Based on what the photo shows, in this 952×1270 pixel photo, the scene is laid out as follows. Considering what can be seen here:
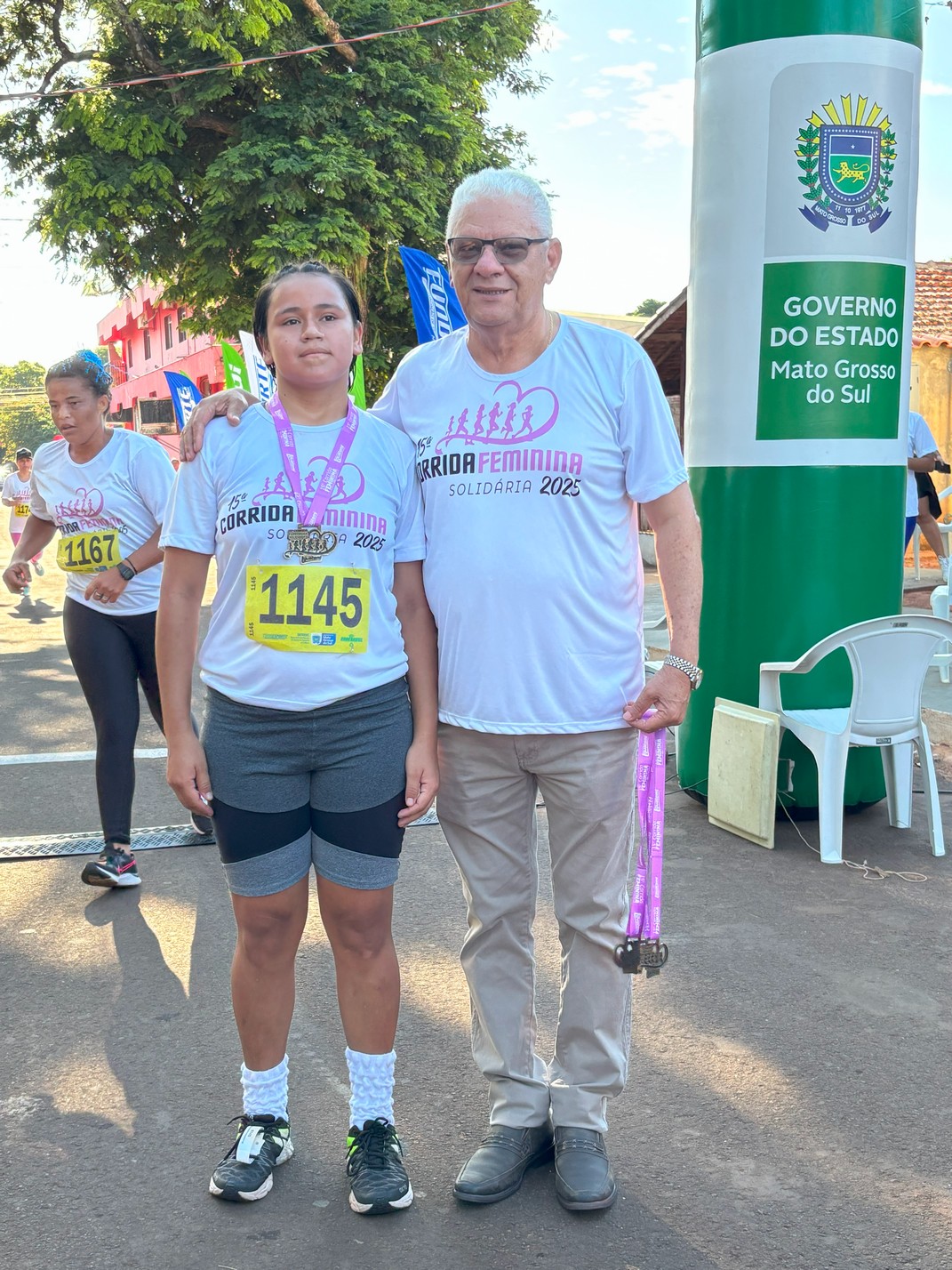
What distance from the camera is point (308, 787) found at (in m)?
2.73

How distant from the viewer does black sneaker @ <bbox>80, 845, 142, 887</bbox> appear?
4836mm

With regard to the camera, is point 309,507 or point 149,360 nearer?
point 309,507

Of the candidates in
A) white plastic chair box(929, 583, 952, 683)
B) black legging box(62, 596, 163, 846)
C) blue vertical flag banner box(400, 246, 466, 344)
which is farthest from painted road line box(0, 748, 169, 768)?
white plastic chair box(929, 583, 952, 683)

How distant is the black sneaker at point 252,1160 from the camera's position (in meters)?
2.78

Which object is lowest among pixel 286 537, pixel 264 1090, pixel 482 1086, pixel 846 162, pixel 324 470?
pixel 482 1086

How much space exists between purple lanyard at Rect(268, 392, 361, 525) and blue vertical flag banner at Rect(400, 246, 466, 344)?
5.12m

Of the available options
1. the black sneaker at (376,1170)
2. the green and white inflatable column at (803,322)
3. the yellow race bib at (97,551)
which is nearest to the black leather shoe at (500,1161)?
the black sneaker at (376,1170)

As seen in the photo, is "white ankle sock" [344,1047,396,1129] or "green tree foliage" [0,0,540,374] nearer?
"white ankle sock" [344,1047,396,1129]

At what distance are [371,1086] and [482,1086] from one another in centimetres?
55

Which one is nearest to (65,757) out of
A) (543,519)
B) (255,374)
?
(255,374)

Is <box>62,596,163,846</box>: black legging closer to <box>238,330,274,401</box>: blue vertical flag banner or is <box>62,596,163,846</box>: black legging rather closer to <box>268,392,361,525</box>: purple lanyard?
<box>268,392,361,525</box>: purple lanyard

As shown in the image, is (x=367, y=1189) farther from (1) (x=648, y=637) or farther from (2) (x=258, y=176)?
(2) (x=258, y=176)

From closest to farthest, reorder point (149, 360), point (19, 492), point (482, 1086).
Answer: point (482, 1086)
point (19, 492)
point (149, 360)

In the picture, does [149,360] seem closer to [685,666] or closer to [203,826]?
[203,826]
